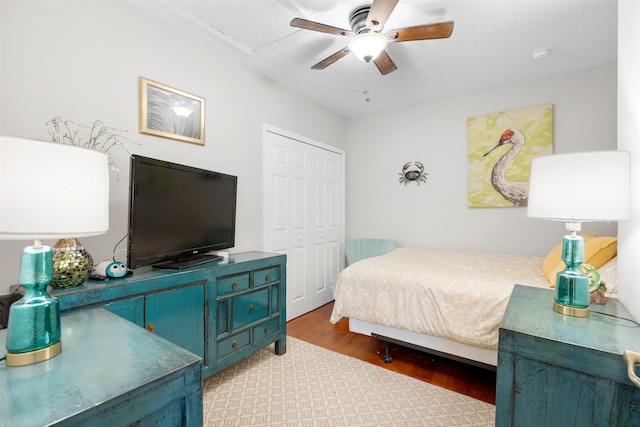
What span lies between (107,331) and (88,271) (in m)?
0.55

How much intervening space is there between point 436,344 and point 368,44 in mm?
2175

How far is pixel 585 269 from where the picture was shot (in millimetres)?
1365

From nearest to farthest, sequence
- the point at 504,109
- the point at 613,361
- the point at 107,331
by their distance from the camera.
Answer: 1. the point at 613,361
2. the point at 107,331
3. the point at 504,109

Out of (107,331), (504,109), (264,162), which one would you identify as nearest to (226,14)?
(264,162)

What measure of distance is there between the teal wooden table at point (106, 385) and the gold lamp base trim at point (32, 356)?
0.02 meters

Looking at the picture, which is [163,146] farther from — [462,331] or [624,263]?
[624,263]

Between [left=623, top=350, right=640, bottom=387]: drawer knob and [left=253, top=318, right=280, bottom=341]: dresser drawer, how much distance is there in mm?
1999

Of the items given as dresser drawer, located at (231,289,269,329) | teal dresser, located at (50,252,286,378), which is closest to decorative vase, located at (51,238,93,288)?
Answer: teal dresser, located at (50,252,286,378)

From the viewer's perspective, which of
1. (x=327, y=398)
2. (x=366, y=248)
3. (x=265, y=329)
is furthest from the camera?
(x=366, y=248)

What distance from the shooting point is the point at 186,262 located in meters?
1.90

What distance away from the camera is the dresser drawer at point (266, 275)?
219 centimetres

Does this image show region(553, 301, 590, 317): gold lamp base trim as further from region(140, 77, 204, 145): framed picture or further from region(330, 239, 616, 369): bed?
region(140, 77, 204, 145): framed picture

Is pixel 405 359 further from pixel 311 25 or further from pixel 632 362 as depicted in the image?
pixel 311 25

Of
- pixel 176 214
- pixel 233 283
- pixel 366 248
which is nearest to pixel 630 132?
pixel 233 283
